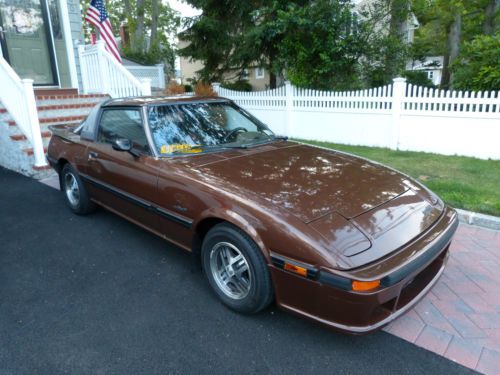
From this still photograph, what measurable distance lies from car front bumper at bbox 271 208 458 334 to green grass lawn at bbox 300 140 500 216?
2475mm

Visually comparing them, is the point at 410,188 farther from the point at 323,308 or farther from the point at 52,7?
the point at 52,7

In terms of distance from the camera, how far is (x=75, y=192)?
468 cm

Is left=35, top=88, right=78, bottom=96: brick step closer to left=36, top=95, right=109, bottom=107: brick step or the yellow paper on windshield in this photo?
left=36, top=95, right=109, bottom=107: brick step

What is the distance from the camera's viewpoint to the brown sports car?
84.3 inches

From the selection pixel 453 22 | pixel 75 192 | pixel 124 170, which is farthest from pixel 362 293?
pixel 453 22

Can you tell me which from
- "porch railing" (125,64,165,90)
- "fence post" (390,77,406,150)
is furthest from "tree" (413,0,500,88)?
"porch railing" (125,64,165,90)

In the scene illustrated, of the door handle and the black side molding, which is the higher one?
the door handle

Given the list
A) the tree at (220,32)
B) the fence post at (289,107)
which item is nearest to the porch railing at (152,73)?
the tree at (220,32)

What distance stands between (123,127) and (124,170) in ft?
1.72

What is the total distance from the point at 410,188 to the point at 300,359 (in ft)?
5.31

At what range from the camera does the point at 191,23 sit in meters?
11.9

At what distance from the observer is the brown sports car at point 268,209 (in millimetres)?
2141

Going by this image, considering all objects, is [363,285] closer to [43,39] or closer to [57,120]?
[57,120]

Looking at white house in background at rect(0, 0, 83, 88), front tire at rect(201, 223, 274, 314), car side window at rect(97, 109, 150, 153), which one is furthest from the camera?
white house in background at rect(0, 0, 83, 88)
